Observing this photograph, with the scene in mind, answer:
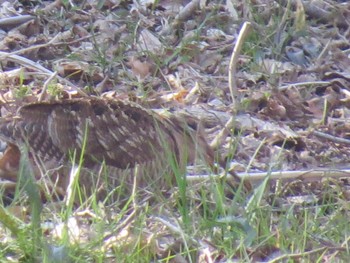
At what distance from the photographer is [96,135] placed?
16.6ft

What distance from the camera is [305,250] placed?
13.7 ft

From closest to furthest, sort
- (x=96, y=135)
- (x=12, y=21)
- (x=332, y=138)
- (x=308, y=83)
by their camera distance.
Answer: (x=96, y=135)
(x=332, y=138)
(x=308, y=83)
(x=12, y=21)

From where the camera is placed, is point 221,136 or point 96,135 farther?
point 221,136

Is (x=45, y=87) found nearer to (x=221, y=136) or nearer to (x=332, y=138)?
(x=221, y=136)

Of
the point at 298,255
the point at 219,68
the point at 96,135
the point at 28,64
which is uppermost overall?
the point at 298,255

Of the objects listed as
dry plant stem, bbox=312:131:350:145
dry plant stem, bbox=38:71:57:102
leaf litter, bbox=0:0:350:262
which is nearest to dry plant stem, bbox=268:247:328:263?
leaf litter, bbox=0:0:350:262

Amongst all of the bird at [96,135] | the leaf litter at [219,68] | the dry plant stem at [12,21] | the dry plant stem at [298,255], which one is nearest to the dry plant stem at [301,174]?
the leaf litter at [219,68]

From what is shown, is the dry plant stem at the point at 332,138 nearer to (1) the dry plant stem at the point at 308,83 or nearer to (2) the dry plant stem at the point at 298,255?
(1) the dry plant stem at the point at 308,83

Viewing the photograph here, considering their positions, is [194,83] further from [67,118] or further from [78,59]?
[67,118]

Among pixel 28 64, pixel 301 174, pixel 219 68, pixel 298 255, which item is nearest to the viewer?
→ pixel 298 255

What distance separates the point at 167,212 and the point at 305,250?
27.2 inches

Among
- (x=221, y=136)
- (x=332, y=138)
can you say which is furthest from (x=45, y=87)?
(x=332, y=138)

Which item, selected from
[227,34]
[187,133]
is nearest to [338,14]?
[227,34]

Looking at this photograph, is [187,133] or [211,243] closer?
[211,243]
